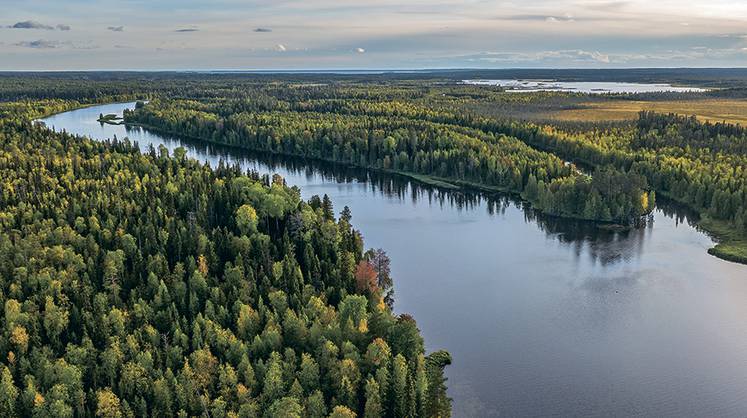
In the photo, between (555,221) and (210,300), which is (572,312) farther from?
(210,300)

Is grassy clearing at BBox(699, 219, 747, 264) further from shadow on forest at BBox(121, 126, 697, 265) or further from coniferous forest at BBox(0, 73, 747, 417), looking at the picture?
shadow on forest at BBox(121, 126, 697, 265)

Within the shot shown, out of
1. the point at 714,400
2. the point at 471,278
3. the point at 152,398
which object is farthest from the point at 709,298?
the point at 152,398

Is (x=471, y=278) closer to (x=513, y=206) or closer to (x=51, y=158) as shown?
(x=513, y=206)

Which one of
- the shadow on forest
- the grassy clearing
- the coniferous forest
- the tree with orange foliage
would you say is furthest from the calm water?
the tree with orange foliage

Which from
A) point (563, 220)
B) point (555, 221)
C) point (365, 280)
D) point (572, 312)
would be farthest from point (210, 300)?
point (563, 220)

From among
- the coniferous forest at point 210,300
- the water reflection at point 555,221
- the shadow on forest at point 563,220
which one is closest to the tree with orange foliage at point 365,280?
the coniferous forest at point 210,300

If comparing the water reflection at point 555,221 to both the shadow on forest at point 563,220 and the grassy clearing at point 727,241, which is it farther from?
the grassy clearing at point 727,241

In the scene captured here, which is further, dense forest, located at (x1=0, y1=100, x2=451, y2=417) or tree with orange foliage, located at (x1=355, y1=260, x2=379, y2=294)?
tree with orange foliage, located at (x1=355, y1=260, x2=379, y2=294)
